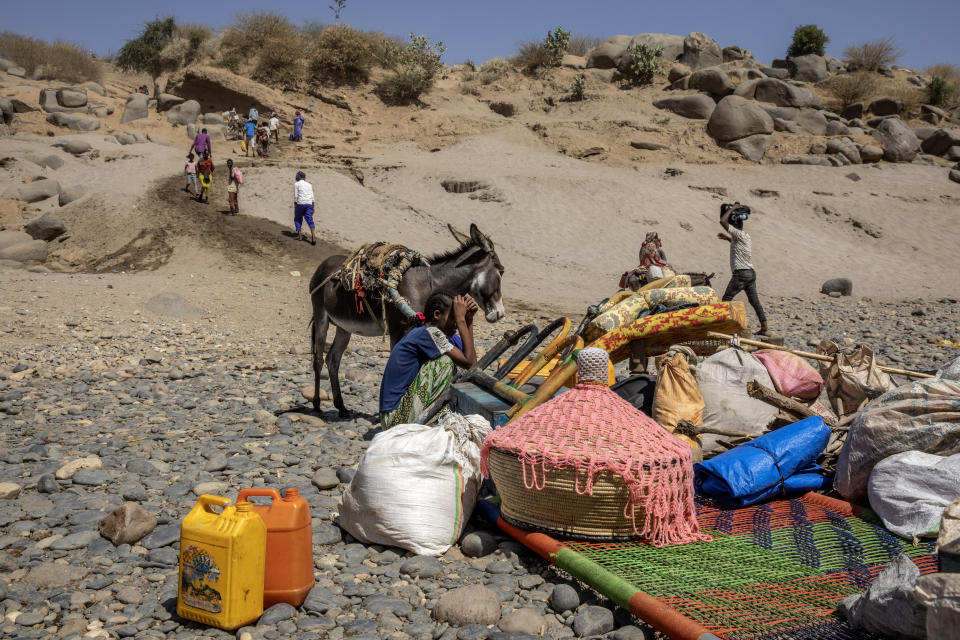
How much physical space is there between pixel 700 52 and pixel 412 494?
3954 cm

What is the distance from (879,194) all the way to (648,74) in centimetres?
1321

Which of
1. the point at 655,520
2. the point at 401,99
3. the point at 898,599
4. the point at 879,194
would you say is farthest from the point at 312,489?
the point at 401,99

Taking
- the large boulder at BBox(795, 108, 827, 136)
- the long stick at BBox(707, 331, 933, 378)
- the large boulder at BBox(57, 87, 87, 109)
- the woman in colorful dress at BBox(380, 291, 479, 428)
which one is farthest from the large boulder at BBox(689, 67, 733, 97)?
the woman in colorful dress at BBox(380, 291, 479, 428)

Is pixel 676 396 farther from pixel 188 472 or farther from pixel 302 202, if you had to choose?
pixel 302 202

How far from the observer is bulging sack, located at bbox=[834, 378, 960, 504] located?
12.3 ft

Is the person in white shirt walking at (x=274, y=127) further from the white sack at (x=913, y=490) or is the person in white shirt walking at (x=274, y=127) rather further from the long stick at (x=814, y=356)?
the white sack at (x=913, y=490)

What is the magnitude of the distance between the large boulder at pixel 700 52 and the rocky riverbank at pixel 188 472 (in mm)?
29461

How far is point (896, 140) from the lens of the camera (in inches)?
1163

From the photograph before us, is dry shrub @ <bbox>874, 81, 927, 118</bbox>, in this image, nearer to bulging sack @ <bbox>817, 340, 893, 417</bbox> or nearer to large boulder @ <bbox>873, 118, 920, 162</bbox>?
large boulder @ <bbox>873, 118, 920, 162</bbox>

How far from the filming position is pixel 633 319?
5578 millimetres

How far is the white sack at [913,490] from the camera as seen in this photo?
11.4ft

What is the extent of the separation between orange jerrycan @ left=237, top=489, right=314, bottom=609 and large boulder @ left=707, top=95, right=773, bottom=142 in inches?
1167

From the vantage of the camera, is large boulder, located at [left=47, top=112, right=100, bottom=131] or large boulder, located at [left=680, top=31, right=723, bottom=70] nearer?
large boulder, located at [left=47, top=112, right=100, bottom=131]

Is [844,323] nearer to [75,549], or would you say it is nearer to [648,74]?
[75,549]
